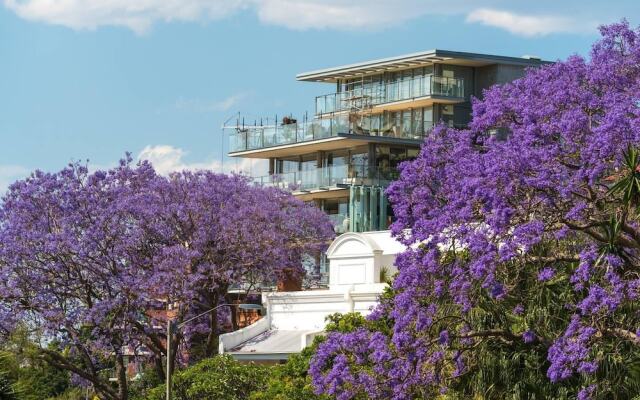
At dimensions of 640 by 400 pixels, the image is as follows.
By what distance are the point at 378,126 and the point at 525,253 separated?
4752 centimetres

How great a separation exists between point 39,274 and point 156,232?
501cm

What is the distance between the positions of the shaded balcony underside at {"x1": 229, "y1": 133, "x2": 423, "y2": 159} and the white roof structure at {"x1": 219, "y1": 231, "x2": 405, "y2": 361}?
22.4 meters

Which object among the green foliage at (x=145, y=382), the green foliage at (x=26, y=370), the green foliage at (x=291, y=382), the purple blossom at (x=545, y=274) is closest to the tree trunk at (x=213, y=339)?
the green foliage at (x=145, y=382)

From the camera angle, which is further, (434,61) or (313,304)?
(434,61)

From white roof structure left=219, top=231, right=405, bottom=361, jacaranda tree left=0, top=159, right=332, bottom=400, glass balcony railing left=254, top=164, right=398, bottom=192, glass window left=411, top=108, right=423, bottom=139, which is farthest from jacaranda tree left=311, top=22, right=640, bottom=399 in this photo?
glass window left=411, top=108, right=423, bottom=139

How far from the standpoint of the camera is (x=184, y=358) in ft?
199

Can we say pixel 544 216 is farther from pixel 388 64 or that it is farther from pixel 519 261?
pixel 388 64

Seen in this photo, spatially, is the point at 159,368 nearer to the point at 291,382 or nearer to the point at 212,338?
the point at 212,338

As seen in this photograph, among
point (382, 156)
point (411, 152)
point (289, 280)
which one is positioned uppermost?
point (411, 152)

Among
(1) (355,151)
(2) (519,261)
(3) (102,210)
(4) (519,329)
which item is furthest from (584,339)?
(1) (355,151)

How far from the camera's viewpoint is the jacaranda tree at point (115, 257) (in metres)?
56.7

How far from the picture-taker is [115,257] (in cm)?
5753

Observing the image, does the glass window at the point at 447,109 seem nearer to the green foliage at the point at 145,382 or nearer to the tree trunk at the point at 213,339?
the green foliage at the point at 145,382

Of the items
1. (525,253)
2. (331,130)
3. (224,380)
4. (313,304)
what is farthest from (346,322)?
(331,130)
